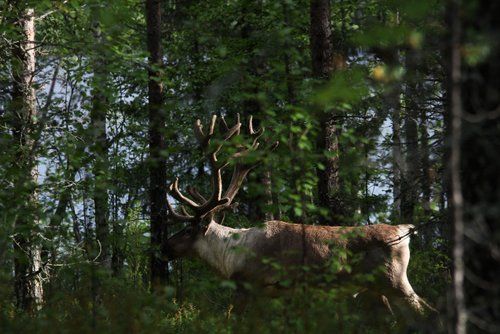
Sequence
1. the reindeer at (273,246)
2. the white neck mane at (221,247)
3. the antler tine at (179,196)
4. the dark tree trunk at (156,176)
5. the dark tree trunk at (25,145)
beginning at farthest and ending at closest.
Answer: the dark tree trunk at (156,176)
the antler tine at (179,196)
the white neck mane at (221,247)
the reindeer at (273,246)
the dark tree trunk at (25,145)

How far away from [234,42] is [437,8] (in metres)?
7.96

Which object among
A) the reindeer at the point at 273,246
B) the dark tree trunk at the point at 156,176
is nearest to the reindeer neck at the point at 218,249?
the reindeer at the point at 273,246

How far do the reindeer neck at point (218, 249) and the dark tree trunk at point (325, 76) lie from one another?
1571 mm

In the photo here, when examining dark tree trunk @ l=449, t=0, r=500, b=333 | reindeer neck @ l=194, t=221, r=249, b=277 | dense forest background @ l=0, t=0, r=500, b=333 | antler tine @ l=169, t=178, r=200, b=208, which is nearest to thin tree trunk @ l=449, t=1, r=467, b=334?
dense forest background @ l=0, t=0, r=500, b=333

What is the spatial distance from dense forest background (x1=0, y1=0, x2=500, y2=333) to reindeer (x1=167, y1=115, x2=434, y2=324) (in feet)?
1.19

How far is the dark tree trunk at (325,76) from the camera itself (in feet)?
35.1

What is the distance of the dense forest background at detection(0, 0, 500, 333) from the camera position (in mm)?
4109

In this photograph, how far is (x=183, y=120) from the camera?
16.2 metres

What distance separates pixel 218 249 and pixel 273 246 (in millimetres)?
921

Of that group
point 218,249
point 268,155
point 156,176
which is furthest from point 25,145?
point 268,155

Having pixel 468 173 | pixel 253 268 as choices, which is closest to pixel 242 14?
pixel 253 268

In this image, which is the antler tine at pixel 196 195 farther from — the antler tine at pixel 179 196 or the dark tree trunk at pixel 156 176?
the dark tree trunk at pixel 156 176

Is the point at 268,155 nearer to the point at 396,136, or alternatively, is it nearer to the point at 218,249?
the point at 396,136

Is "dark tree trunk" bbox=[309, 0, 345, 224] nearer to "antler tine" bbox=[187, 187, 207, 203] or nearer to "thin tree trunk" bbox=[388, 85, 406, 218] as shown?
"thin tree trunk" bbox=[388, 85, 406, 218]
